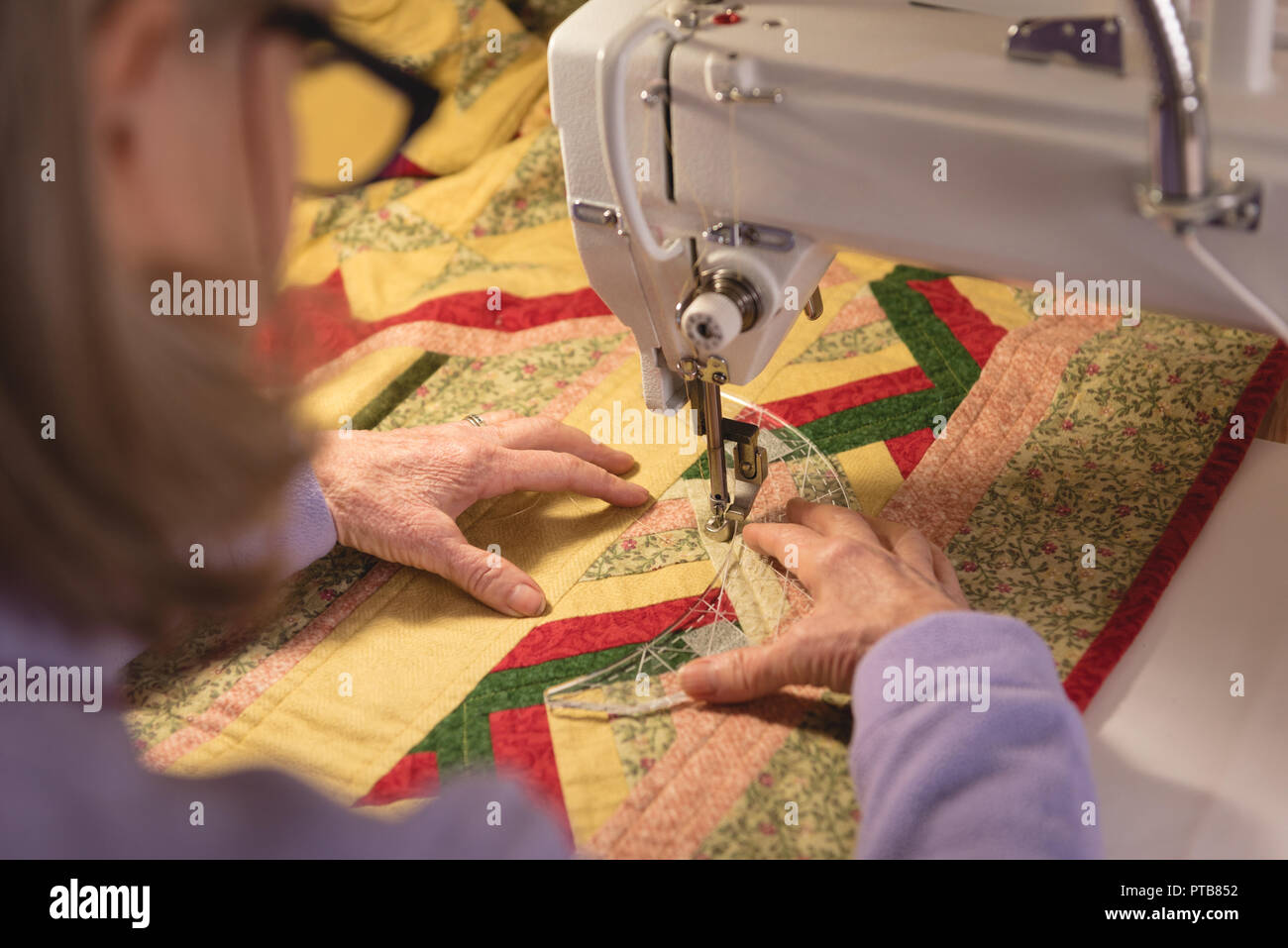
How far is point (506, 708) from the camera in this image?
105 centimetres

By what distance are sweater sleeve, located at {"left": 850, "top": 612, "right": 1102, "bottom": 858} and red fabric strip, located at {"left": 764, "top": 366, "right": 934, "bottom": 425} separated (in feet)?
1.63

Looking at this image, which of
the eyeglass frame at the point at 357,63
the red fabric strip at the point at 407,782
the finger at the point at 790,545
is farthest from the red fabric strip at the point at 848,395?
the eyeglass frame at the point at 357,63

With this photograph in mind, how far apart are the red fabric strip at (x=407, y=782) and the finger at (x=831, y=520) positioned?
1.32ft

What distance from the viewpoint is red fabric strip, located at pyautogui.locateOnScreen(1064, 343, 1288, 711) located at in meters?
1.02

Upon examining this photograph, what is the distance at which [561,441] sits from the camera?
1.29 m

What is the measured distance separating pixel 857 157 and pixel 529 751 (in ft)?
1.78

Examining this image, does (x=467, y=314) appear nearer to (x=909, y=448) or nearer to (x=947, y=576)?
(x=909, y=448)

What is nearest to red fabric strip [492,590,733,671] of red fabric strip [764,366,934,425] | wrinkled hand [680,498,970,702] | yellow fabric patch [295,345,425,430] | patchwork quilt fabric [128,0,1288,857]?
patchwork quilt fabric [128,0,1288,857]

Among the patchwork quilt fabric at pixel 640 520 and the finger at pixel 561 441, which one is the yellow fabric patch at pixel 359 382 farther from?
the finger at pixel 561 441

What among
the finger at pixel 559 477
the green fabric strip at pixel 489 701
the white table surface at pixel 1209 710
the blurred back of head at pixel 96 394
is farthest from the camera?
the finger at pixel 559 477

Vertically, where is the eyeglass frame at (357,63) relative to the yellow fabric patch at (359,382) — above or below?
above

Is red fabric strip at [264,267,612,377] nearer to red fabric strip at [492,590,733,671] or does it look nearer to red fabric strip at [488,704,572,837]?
red fabric strip at [492,590,733,671]

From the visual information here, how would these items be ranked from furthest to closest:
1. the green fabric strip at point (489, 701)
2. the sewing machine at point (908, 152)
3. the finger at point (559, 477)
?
1. the finger at point (559, 477)
2. the green fabric strip at point (489, 701)
3. the sewing machine at point (908, 152)

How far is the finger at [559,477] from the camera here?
1.24 m
